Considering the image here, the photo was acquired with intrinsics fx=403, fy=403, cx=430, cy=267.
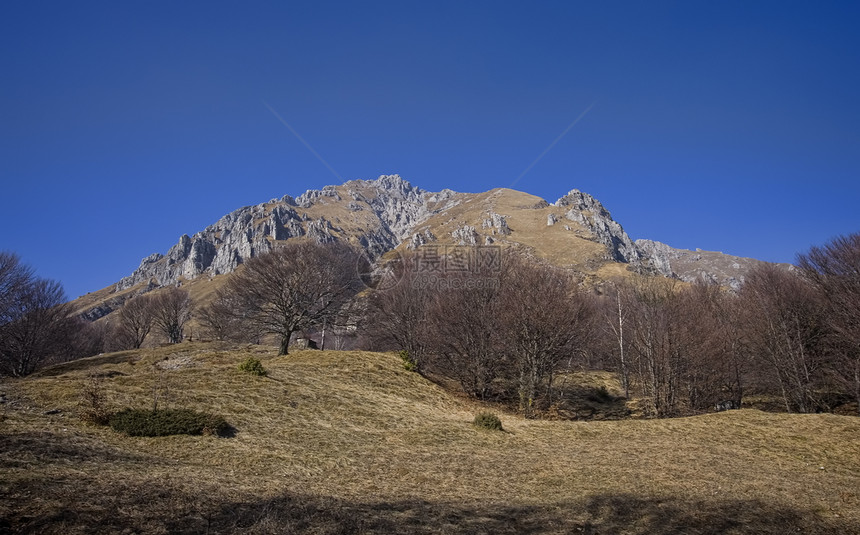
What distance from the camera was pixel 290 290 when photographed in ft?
109

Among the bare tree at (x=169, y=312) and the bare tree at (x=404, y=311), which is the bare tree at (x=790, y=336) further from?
the bare tree at (x=169, y=312)

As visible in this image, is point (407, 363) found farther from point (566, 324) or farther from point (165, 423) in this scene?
point (165, 423)

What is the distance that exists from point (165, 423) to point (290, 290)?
20469 mm

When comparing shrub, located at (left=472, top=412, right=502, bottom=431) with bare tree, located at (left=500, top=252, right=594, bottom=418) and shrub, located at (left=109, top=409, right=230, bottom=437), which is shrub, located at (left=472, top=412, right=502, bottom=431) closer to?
bare tree, located at (left=500, top=252, right=594, bottom=418)

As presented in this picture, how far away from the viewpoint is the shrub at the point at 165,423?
41.3 feet

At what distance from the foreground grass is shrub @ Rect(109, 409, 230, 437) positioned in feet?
1.35

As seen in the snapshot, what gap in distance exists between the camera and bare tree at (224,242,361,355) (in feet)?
110

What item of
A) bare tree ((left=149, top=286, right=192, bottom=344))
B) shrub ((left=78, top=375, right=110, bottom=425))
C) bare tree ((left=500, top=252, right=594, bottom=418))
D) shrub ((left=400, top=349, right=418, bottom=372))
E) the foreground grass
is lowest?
the foreground grass

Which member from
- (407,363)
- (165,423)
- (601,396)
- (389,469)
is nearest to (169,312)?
(407,363)

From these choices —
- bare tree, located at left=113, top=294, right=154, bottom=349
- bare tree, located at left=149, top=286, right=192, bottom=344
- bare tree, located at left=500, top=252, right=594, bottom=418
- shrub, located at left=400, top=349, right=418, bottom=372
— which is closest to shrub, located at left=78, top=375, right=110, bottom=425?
shrub, located at left=400, top=349, right=418, bottom=372

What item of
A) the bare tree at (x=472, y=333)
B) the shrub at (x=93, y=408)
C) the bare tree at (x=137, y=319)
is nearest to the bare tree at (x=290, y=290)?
the bare tree at (x=472, y=333)

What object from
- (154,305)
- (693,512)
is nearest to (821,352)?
(693,512)

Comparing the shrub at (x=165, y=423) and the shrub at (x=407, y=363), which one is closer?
the shrub at (x=165, y=423)

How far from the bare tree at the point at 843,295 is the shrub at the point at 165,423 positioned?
32479 millimetres
